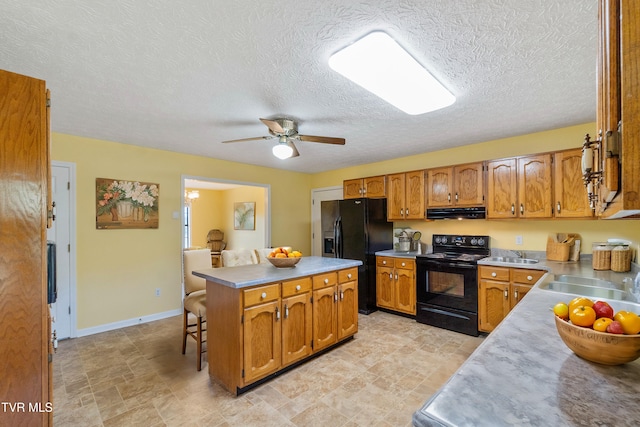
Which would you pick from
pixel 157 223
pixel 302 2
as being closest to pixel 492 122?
pixel 302 2

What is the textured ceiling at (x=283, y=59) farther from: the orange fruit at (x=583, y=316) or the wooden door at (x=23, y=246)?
the orange fruit at (x=583, y=316)

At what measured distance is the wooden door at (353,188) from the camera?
4.67 metres

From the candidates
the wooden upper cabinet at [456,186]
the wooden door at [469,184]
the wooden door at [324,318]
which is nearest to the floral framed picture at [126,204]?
the wooden door at [324,318]

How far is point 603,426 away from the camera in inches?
25.2

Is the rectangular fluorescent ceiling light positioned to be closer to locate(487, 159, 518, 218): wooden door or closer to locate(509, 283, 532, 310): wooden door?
locate(487, 159, 518, 218): wooden door

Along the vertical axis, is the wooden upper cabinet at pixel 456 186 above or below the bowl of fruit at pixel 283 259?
above

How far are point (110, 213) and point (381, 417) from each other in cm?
370

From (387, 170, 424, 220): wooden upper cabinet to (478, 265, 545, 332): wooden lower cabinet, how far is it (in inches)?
44.3

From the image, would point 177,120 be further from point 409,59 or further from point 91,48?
point 409,59

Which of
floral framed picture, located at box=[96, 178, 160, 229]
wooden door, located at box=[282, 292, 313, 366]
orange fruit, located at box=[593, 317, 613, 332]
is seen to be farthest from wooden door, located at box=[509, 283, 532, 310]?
floral framed picture, located at box=[96, 178, 160, 229]

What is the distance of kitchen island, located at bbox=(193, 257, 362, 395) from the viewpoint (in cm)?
215

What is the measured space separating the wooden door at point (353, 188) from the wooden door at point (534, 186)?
7.17 ft

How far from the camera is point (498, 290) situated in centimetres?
307

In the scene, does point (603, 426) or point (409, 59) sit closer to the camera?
point (603, 426)
